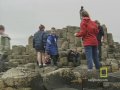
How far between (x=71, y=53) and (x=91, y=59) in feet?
34.0

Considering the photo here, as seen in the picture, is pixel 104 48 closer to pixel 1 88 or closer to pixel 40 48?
pixel 40 48

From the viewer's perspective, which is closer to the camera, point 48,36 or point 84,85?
point 84,85

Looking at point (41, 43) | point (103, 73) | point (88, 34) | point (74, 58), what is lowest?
point (103, 73)

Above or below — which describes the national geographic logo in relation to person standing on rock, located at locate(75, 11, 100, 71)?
below

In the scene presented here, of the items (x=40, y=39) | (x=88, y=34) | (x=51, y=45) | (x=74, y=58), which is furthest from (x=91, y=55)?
(x=74, y=58)

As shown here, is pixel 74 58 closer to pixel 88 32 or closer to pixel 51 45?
pixel 51 45

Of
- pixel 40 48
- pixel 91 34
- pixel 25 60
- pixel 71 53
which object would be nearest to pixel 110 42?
pixel 25 60

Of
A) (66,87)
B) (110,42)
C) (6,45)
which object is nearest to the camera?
(66,87)

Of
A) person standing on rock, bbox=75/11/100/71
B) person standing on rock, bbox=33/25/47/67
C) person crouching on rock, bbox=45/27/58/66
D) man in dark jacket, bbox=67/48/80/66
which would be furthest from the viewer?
man in dark jacket, bbox=67/48/80/66

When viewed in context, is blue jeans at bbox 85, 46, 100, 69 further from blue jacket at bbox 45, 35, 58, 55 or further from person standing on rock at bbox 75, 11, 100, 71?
blue jacket at bbox 45, 35, 58, 55

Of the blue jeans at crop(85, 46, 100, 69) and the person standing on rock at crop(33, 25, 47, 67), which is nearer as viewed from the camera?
the blue jeans at crop(85, 46, 100, 69)

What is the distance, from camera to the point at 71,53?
1119 inches

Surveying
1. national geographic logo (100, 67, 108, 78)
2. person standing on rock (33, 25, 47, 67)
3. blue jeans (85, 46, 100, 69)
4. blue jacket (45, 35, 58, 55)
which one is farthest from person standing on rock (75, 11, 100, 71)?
person standing on rock (33, 25, 47, 67)

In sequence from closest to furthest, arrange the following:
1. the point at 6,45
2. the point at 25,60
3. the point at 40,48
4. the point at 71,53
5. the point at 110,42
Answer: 1. the point at 6,45
2. the point at 40,48
3. the point at 71,53
4. the point at 25,60
5. the point at 110,42
